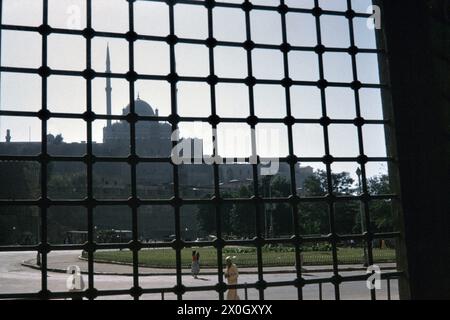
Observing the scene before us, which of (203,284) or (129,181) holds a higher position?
(129,181)

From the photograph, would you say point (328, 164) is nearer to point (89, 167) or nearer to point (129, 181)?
point (89, 167)

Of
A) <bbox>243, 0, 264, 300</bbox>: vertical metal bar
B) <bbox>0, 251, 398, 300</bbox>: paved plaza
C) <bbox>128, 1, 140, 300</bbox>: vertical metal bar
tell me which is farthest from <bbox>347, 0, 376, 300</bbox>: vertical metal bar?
<bbox>0, 251, 398, 300</bbox>: paved plaza

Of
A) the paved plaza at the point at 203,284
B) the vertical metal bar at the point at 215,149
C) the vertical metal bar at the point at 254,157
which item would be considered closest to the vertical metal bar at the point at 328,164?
the vertical metal bar at the point at 254,157

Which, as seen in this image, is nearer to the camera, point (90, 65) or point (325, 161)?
point (90, 65)

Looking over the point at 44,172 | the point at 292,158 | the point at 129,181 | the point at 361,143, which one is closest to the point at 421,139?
the point at 361,143

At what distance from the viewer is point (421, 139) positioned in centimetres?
361

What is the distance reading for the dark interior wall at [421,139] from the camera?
11.5ft

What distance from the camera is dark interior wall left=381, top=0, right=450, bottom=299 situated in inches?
138

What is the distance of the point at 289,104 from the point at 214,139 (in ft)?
1.97

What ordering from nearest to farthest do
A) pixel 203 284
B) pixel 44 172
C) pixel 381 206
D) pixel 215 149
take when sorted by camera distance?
pixel 44 172
pixel 215 149
pixel 203 284
pixel 381 206
